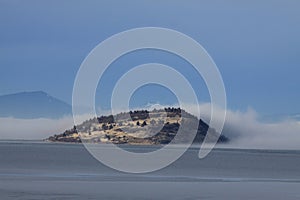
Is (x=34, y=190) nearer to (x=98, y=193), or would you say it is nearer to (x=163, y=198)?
(x=98, y=193)

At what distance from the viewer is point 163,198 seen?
41.8m

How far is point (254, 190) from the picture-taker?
164 feet

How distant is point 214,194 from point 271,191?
21.2 ft

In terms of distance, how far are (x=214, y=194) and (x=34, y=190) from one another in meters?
9.64

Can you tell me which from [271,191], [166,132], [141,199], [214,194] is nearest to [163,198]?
[141,199]

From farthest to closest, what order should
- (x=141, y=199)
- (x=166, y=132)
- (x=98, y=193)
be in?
(x=166, y=132)
(x=98, y=193)
(x=141, y=199)

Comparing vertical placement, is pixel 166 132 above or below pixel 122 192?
above

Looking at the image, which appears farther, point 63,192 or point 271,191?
point 271,191

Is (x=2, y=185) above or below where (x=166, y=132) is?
below

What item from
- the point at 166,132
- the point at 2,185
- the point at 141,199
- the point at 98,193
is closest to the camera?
the point at 141,199

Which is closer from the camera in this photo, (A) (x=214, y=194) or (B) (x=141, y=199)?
(B) (x=141, y=199)

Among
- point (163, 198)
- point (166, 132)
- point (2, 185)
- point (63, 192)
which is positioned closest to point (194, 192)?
point (163, 198)

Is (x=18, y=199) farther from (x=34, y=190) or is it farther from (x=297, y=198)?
(x=297, y=198)

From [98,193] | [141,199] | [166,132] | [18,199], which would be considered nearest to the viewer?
[18,199]
